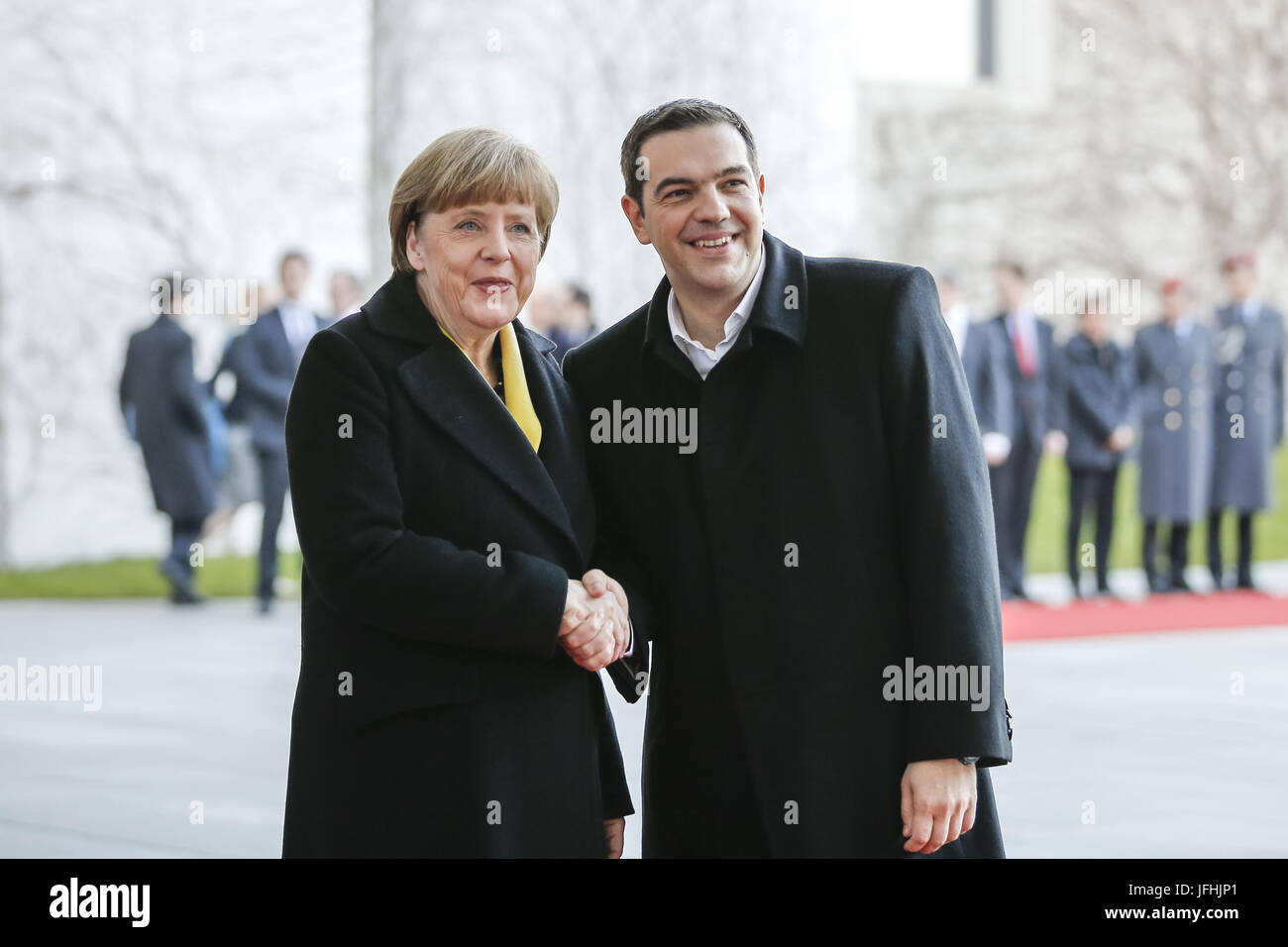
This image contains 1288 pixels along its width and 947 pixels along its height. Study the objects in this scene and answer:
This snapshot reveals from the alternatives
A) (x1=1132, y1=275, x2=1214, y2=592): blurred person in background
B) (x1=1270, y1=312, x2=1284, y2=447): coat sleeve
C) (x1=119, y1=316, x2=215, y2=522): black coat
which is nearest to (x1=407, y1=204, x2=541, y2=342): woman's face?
(x1=119, y1=316, x2=215, y2=522): black coat

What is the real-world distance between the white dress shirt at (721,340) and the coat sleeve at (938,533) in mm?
255

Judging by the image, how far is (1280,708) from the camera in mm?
7383

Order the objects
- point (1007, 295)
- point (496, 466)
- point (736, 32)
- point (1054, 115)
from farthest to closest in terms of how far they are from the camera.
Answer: point (1054, 115) < point (736, 32) < point (1007, 295) < point (496, 466)

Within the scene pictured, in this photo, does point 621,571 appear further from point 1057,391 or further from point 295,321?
point 1057,391

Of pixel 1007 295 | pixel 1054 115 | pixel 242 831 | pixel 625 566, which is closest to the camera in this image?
pixel 625 566

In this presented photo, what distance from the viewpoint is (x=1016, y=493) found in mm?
10422

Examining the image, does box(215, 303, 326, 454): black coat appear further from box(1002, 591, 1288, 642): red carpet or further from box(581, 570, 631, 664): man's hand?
box(581, 570, 631, 664): man's hand

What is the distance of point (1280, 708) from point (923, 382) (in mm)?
5120

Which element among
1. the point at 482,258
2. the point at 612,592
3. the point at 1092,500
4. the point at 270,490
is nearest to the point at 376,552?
the point at 612,592

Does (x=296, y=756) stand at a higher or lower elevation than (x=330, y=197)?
lower

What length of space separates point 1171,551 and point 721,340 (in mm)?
8955

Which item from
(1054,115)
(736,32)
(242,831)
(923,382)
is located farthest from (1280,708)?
(1054,115)

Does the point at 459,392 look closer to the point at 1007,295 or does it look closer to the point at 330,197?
the point at 1007,295

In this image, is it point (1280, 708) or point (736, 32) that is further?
point (736, 32)
